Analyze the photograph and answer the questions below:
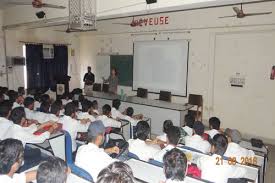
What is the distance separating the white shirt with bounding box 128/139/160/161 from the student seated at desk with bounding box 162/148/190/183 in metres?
0.88

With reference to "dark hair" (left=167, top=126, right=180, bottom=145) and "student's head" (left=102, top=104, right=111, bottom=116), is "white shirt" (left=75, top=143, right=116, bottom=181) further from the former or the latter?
"student's head" (left=102, top=104, right=111, bottom=116)

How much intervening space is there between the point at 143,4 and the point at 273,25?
3257 millimetres

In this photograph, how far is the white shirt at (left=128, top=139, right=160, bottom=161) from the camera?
2.86 meters

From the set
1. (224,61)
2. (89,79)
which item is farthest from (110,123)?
(89,79)

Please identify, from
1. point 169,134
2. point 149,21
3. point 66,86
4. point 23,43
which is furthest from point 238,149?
point 23,43

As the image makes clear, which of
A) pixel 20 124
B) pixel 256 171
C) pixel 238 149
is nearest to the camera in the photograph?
pixel 256 171

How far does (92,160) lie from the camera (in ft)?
7.80

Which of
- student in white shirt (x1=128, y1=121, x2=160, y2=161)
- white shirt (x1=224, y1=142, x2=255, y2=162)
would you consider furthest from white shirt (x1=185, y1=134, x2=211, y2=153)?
student in white shirt (x1=128, y1=121, x2=160, y2=161)

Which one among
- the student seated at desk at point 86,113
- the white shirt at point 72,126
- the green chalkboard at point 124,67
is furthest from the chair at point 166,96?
the white shirt at point 72,126

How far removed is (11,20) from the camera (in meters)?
7.10

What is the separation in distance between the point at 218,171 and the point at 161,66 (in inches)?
216

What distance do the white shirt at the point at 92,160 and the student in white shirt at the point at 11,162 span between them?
Result: 19.4 inches

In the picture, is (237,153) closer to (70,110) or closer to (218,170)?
(218,170)

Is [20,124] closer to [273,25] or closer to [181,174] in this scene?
[181,174]
